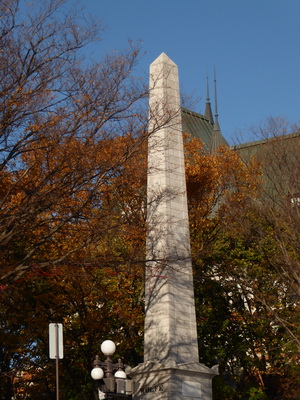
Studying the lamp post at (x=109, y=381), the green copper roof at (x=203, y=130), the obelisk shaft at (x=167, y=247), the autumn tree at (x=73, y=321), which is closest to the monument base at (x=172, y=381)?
the obelisk shaft at (x=167, y=247)

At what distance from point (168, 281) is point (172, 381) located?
7.62 ft

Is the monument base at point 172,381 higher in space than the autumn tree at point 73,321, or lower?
lower

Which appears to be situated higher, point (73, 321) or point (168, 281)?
point (168, 281)

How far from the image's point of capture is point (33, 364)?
23.4 m

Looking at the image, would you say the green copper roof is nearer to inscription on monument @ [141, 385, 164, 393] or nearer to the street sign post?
inscription on monument @ [141, 385, 164, 393]

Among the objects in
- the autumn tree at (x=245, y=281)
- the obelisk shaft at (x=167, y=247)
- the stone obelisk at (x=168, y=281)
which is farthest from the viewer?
the autumn tree at (x=245, y=281)

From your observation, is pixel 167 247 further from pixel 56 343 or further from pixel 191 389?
pixel 56 343

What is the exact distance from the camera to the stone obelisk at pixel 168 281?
1578 centimetres

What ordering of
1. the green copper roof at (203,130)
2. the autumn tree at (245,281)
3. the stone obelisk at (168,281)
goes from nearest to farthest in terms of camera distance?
the stone obelisk at (168,281), the autumn tree at (245,281), the green copper roof at (203,130)

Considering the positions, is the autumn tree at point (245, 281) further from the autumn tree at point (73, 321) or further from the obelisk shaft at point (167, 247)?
the obelisk shaft at point (167, 247)

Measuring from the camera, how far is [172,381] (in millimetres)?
15461

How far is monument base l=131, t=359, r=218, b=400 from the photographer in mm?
15500

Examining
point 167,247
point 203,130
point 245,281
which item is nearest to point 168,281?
point 167,247

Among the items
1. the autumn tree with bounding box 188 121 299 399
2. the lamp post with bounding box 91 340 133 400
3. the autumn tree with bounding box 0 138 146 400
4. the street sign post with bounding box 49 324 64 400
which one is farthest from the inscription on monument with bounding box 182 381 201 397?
the autumn tree with bounding box 188 121 299 399
